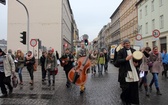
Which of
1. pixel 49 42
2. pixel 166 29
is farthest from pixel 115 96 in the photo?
pixel 49 42

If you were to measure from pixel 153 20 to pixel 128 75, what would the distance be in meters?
33.3

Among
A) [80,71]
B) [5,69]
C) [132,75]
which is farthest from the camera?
[80,71]

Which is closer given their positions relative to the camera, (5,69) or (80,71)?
(5,69)

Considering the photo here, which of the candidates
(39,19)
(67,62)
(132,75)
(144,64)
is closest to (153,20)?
(39,19)

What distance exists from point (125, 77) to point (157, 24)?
Result: 3094cm

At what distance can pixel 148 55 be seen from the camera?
30.2ft

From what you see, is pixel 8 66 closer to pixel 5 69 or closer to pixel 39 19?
pixel 5 69

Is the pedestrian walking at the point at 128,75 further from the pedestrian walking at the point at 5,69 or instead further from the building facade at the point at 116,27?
the building facade at the point at 116,27

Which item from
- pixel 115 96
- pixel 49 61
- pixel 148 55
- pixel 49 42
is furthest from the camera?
pixel 49 42

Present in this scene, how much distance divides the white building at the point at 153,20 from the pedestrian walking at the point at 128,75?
21830 mm

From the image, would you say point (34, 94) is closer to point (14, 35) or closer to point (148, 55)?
point (148, 55)

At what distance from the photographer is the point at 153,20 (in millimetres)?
37625

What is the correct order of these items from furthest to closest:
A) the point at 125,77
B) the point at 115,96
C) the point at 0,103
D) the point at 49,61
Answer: the point at 49,61
the point at 115,96
the point at 0,103
the point at 125,77

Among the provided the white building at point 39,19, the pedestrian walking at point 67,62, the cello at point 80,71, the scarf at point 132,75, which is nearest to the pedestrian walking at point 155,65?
the cello at point 80,71
